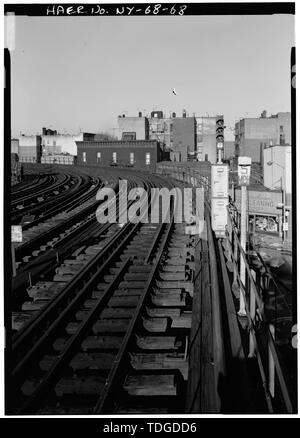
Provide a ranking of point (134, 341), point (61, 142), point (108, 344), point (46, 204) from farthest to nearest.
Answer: point (61, 142) < point (46, 204) < point (134, 341) < point (108, 344)

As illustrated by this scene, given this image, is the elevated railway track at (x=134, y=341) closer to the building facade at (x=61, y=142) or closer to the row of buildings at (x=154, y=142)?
the row of buildings at (x=154, y=142)

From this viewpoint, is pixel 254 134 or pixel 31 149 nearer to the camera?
pixel 254 134

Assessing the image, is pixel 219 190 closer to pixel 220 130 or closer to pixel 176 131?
pixel 220 130

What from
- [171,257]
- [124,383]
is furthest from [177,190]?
[124,383]

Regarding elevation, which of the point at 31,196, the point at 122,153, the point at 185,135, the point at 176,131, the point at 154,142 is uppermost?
the point at 176,131

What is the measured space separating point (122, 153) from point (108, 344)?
144 feet

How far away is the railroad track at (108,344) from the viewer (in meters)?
4.61

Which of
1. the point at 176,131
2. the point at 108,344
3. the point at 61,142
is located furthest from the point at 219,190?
the point at 61,142

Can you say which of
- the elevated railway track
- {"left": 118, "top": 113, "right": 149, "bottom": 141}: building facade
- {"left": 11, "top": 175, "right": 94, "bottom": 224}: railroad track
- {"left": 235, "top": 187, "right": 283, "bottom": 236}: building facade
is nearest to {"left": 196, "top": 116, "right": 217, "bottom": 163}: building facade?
{"left": 235, "top": 187, "right": 283, "bottom": 236}: building facade

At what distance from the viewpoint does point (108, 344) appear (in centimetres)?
572

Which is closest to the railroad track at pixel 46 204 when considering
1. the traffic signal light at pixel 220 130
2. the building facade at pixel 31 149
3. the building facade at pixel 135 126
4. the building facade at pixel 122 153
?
the traffic signal light at pixel 220 130

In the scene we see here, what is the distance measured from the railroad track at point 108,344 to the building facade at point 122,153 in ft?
127

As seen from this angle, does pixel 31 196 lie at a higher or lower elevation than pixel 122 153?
lower
